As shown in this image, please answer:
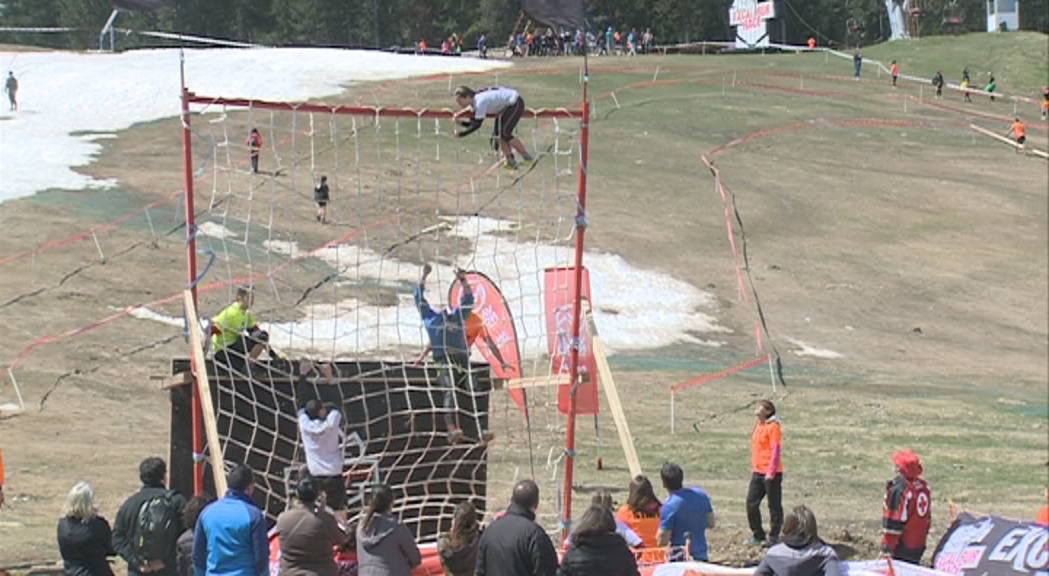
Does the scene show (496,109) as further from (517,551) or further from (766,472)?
(517,551)

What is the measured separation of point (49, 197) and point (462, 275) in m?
19.2

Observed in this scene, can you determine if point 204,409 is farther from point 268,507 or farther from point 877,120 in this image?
point 877,120

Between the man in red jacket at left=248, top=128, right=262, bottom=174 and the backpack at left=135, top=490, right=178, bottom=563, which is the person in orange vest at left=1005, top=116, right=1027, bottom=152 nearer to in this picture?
the man in red jacket at left=248, top=128, right=262, bottom=174

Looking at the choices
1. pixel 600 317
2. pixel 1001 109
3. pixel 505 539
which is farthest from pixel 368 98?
pixel 505 539

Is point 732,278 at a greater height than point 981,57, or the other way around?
point 981,57

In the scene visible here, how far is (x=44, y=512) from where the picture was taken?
44.7ft

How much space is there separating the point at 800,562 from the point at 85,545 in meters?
4.32

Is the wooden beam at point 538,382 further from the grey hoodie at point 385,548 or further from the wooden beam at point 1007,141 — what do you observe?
the wooden beam at point 1007,141

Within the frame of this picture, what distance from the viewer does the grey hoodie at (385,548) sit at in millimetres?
8797

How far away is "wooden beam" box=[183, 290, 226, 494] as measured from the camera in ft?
33.6

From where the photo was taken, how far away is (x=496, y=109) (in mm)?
12758

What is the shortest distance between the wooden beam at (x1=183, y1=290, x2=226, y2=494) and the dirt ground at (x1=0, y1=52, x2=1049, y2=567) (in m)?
2.24

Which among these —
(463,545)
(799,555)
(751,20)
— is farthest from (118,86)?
(751,20)

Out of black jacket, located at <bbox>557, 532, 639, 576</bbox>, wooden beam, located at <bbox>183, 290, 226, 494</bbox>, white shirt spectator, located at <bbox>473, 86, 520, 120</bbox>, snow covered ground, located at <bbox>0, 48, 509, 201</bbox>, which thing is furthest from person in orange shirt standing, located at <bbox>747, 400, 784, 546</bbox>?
snow covered ground, located at <bbox>0, 48, 509, 201</bbox>
